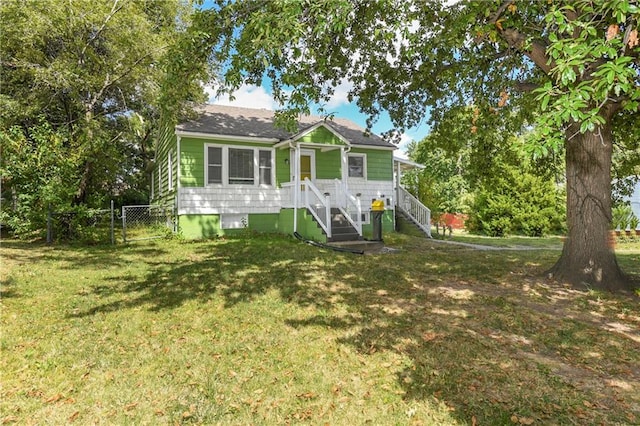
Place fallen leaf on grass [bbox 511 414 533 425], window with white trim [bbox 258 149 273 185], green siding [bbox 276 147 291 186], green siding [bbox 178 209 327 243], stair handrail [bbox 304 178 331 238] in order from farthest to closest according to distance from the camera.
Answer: green siding [bbox 276 147 291 186] → window with white trim [bbox 258 149 273 185] → green siding [bbox 178 209 327 243] → stair handrail [bbox 304 178 331 238] → fallen leaf on grass [bbox 511 414 533 425]

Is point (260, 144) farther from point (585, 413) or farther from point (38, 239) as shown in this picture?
point (585, 413)

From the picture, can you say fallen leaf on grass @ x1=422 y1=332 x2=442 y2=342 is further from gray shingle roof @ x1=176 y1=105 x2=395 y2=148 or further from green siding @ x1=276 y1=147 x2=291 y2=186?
green siding @ x1=276 y1=147 x2=291 y2=186

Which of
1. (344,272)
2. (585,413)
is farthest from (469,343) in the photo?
(344,272)

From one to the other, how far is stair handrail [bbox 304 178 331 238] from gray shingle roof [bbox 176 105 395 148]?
2.41m

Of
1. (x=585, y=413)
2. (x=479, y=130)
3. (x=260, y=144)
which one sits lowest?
(x=585, y=413)

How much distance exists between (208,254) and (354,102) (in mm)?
5731

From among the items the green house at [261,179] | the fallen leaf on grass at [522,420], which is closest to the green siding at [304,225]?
the green house at [261,179]

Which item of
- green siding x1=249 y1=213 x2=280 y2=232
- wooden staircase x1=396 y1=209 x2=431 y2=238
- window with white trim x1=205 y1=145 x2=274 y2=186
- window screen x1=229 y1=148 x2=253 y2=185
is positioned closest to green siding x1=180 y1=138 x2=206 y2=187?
window with white trim x1=205 y1=145 x2=274 y2=186

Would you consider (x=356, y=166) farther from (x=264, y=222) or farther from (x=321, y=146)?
(x=264, y=222)

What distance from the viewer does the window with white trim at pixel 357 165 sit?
16.0 meters

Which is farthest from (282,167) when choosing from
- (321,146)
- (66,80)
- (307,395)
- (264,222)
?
(307,395)

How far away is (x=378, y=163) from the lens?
16.5m

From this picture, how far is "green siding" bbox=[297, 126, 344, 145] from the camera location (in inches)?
534

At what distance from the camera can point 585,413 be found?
2.83 metres
